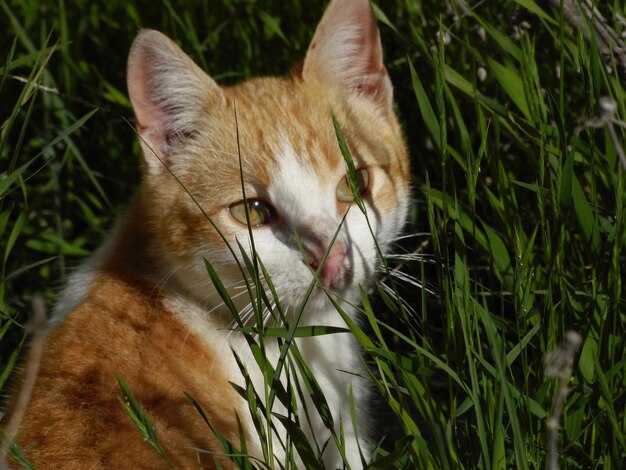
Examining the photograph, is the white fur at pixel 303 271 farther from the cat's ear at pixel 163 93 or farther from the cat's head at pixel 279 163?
the cat's ear at pixel 163 93

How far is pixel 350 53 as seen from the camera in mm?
2225

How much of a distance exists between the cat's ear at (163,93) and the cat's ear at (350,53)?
0.30m

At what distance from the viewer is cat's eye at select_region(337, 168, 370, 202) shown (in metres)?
2.01

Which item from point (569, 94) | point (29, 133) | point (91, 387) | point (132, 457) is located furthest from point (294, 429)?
point (29, 133)

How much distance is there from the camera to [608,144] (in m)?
1.83

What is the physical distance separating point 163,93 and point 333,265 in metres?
0.66

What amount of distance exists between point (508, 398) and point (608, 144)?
0.84 m

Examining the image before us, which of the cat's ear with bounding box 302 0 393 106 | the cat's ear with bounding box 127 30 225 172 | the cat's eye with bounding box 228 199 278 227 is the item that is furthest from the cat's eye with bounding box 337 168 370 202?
the cat's ear with bounding box 127 30 225 172

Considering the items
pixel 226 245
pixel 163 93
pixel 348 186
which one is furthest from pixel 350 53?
pixel 226 245

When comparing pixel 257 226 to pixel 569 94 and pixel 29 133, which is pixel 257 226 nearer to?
pixel 569 94

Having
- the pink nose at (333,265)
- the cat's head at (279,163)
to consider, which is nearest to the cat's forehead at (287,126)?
the cat's head at (279,163)

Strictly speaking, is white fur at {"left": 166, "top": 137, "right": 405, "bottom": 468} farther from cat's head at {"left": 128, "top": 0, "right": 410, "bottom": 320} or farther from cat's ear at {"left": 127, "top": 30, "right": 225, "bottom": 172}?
cat's ear at {"left": 127, "top": 30, "right": 225, "bottom": 172}

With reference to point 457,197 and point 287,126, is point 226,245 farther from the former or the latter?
point 457,197

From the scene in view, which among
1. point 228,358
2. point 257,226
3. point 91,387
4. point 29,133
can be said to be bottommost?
point 228,358
